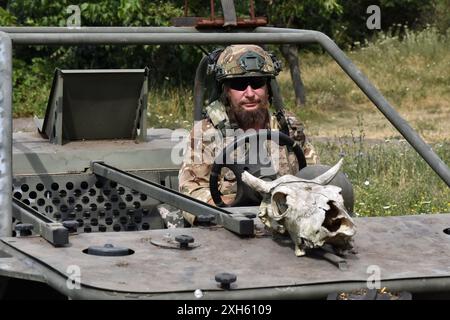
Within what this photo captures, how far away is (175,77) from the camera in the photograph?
1506 cm

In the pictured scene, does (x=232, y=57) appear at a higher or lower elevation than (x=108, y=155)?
higher

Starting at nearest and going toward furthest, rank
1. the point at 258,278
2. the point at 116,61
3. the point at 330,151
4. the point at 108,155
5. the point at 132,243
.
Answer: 1. the point at 258,278
2. the point at 132,243
3. the point at 108,155
4. the point at 330,151
5. the point at 116,61

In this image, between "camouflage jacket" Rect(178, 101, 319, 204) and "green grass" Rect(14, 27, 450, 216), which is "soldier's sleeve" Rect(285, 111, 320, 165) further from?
"green grass" Rect(14, 27, 450, 216)

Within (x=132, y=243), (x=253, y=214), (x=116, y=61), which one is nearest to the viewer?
(x=132, y=243)

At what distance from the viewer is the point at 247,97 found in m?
5.25

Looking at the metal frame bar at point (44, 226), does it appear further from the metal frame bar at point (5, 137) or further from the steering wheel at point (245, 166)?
the steering wheel at point (245, 166)

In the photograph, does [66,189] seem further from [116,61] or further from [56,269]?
[116,61]

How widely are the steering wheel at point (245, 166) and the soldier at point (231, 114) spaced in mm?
193

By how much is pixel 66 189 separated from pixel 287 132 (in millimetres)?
1043

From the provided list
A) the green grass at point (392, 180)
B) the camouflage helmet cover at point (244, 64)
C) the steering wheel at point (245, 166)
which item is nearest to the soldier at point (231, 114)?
the camouflage helmet cover at point (244, 64)

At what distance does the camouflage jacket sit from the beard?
0.05m

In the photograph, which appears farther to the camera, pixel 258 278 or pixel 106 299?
pixel 258 278

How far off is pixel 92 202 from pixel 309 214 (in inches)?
75.1
